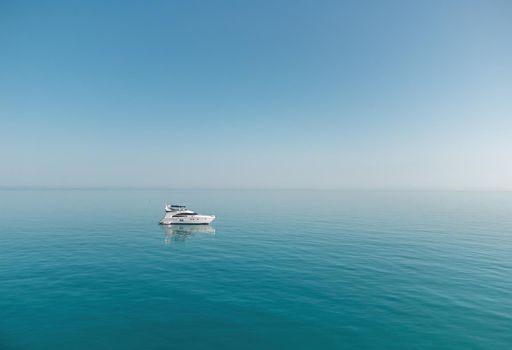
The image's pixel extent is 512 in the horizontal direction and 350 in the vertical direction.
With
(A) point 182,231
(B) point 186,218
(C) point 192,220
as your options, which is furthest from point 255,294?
(B) point 186,218

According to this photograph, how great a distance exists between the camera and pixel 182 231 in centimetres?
7112

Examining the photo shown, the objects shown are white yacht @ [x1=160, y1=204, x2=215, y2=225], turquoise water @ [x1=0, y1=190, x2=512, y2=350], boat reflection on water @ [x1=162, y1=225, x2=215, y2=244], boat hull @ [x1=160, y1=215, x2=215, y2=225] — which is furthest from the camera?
boat hull @ [x1=160, y1=215, x2=215, y2=225]

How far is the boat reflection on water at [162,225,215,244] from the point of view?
61084 millimetres

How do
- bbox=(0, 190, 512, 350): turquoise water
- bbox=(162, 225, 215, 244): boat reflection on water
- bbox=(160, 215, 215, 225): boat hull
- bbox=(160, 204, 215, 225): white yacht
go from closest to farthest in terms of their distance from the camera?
bbox=(0, 190, 512, 350): turquoise water < bbox=(162, 225, 215, 244): boat reflection on water < bbox=(160, 204, 215, 225): white yacht < bbox=(160, 215, 215, 225): boat hull

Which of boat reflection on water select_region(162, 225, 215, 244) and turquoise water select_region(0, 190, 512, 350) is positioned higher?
turquoise water select_region(0, 190, 512, 350)

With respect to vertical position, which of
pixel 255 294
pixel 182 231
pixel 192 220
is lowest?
pixel 182 231

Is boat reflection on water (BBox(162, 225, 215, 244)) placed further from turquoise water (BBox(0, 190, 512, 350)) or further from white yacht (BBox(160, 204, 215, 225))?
turquoise water (BBox(0, 190, 512, 350))

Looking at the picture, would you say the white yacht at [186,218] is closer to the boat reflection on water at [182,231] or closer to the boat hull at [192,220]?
the boat hull at [192,220]

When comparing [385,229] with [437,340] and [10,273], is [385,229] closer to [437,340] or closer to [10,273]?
[437,340]

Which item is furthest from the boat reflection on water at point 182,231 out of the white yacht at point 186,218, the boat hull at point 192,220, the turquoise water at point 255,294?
the turquoise water at point 255,294

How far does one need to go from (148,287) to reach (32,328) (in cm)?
1076

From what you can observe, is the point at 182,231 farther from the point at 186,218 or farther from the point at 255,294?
the point at 255,294

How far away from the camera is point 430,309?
25.5m

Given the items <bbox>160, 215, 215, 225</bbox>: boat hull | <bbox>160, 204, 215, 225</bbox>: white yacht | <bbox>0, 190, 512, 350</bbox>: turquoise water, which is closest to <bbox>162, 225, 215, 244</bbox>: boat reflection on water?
<bbox>160, 215, 215, 225</bbox>: boat hull
